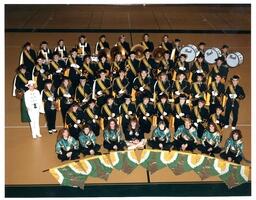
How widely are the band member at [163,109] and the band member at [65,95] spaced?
43.9 inches

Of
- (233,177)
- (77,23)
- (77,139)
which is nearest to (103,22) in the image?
(77,23)

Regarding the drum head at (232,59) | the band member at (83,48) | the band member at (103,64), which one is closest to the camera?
the band member at (103,64)

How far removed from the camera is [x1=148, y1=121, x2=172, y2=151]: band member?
5.25 metres

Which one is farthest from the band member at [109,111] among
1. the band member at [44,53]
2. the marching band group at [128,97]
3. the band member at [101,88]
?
the band member at [44,53]

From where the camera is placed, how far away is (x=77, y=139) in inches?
206

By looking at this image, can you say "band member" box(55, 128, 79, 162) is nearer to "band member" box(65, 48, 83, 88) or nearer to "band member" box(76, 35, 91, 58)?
"band member" box(65, 48, 83, 88)

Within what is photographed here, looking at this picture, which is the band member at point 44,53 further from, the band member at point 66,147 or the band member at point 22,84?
the band member at point 66,147

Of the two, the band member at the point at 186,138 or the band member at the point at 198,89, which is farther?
the band member at the point at 198,89

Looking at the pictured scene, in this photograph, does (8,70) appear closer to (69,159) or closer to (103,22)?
(69,159)

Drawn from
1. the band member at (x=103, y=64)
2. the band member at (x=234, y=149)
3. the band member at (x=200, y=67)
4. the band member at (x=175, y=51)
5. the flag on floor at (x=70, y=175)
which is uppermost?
the band member at (x=175, y=51)

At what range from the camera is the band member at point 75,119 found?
5.32m

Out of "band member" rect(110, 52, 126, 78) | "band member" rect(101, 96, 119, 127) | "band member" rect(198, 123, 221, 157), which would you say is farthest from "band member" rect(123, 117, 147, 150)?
"band member" rect(110, 52, 126, 78)

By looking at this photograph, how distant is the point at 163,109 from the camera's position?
5.55 m

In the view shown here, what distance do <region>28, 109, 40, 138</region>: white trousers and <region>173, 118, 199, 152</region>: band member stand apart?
1.78m
